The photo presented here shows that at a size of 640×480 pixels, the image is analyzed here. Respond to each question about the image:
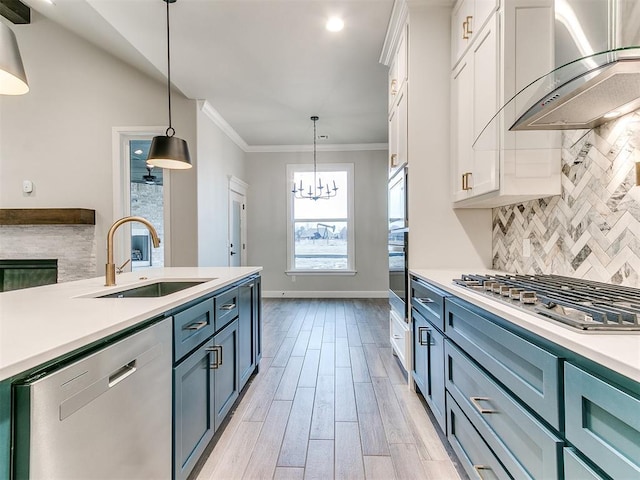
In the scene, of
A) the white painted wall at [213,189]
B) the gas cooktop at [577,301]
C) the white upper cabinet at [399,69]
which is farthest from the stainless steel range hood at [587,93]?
the white painted wall at [213,189]

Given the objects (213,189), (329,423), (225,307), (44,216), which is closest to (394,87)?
(225,307)

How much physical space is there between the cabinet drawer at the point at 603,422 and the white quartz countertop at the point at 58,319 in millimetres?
1207

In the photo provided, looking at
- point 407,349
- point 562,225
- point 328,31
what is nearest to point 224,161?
point 328,31

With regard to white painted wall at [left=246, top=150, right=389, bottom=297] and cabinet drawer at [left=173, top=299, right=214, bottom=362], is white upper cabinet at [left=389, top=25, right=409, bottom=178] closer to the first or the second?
cabinet drawer at [left=173, top=299, right=214, bottom=362]

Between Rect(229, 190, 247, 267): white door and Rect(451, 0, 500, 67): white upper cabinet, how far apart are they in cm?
398

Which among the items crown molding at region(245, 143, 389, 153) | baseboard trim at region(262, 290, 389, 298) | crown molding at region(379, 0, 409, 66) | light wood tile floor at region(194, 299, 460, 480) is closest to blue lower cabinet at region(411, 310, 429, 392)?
light wood tile floor at region(194, 299, 460, 480)

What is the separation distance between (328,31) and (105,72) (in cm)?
Result: 306

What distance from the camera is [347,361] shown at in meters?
3.08

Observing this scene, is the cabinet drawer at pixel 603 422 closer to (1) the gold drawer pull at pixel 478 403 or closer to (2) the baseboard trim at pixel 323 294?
(1) the gold drawer pull at pixel 478 403

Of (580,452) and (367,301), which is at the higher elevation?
(580,452)

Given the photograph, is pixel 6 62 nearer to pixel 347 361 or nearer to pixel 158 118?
pixel 347 361

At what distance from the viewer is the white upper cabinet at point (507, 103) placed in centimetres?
166

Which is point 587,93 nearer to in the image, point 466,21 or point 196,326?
point 466,21

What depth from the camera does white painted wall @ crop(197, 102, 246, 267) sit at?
436 cm
